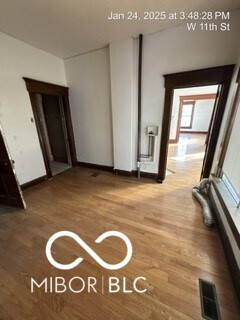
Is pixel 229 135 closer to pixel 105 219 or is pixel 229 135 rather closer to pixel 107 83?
pixel 105 219

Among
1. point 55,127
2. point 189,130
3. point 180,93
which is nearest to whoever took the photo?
point 55,127

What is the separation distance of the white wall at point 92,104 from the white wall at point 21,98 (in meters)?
0.54

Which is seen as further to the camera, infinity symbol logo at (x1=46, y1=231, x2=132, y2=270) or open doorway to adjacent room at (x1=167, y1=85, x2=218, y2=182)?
open doorway to adjacent room at (x1=167, y1=85, x2=218, y2=182)

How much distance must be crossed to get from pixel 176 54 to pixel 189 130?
28.2ft

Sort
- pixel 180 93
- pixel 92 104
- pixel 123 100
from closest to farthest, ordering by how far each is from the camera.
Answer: pixel 123 100 → pixel 92 104 → pixel 180 93

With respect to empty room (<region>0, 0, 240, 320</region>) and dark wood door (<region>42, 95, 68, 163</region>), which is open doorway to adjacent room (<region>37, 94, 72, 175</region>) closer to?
dark wood door (<region>42, 95, 68, 163</region>)

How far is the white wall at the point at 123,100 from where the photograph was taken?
2680mm

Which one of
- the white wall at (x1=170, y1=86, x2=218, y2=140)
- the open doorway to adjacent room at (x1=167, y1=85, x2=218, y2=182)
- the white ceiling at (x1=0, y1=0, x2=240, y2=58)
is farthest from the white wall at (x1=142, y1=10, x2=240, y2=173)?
the white wall at (x1=170, y1=86, x2=218, y2=140)

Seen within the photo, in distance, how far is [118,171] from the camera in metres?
3.53

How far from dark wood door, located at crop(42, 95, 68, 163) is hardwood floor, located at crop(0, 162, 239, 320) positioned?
185cm

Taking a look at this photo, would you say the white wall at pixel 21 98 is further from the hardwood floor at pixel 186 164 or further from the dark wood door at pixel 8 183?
the hardwood floor at pixel 186 164

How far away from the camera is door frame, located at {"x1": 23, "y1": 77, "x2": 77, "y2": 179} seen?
2854 millimetres

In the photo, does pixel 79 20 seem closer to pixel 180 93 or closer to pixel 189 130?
pixel 180 93

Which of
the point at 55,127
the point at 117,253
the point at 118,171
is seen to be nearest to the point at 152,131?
the point at 118,171
